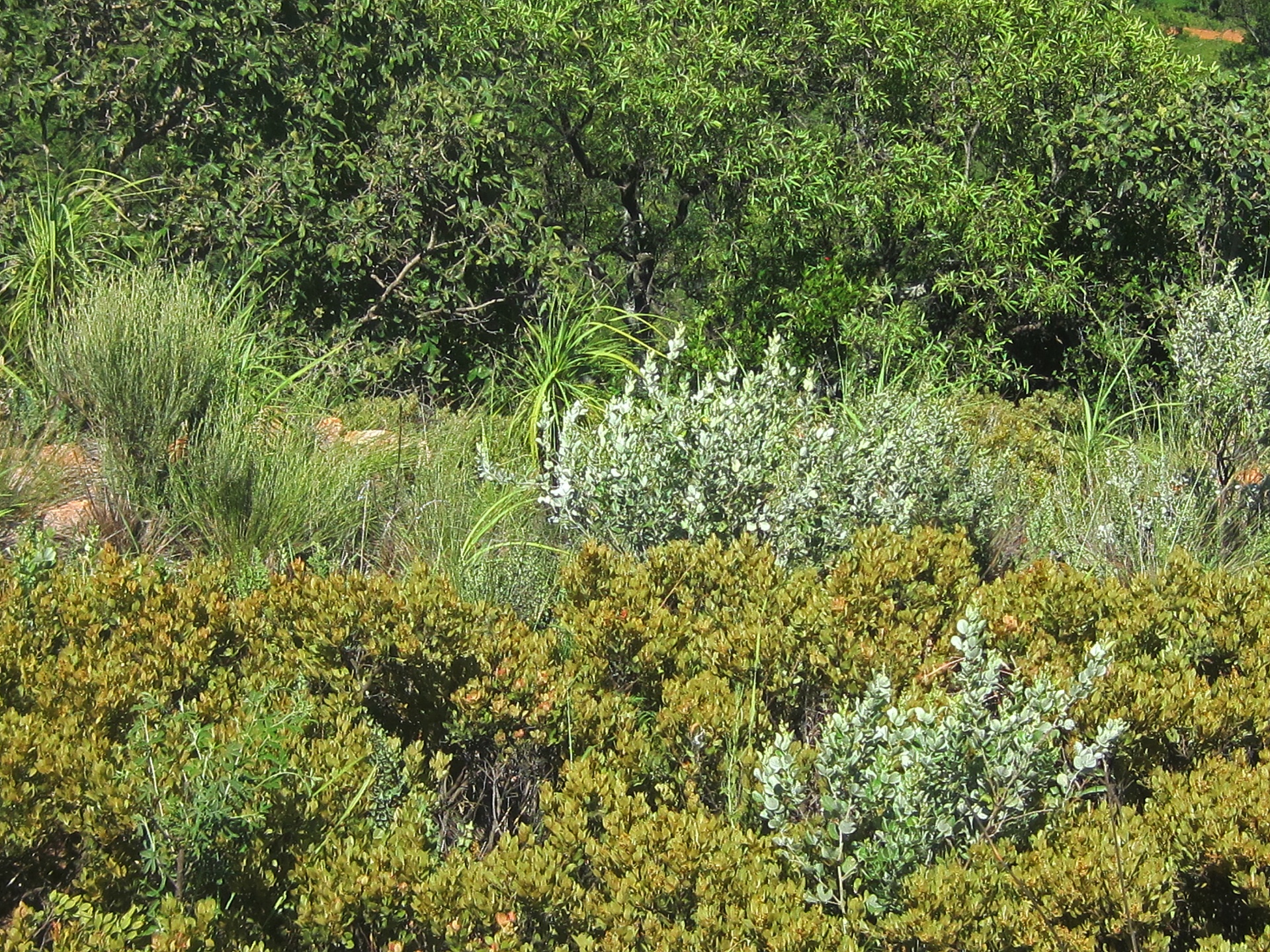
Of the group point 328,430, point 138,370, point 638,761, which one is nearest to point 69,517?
point 138,370

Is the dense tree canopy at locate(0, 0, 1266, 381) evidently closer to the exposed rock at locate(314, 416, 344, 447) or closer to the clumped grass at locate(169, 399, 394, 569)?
the exposed rock at locate(314, 416, 344, 447)

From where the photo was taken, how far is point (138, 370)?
201 inches

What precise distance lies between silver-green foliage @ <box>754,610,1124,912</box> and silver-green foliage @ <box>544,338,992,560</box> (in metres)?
1.46

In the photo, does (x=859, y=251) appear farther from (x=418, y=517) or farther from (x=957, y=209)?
(x=418, y=517)

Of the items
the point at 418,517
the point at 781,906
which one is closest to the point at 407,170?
the point at 418,517

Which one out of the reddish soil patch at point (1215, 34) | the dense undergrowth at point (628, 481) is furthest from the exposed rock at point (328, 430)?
the reddish soil patch at point (1215, 34)

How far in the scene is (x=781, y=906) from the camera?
239 centimetres

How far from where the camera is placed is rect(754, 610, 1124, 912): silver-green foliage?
256 centimetres

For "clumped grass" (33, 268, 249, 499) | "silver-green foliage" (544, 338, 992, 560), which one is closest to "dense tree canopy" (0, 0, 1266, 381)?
"clumped grass" (33, 268, 249, 499)

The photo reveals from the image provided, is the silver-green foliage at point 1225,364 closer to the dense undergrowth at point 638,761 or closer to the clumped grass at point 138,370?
the dense undergrowth at point 638,761

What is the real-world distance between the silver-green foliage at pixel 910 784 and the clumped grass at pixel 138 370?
124 inches

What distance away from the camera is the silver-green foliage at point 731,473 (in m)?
4.20

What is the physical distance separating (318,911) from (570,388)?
4.14m

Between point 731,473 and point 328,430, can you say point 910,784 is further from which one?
point 328,430
